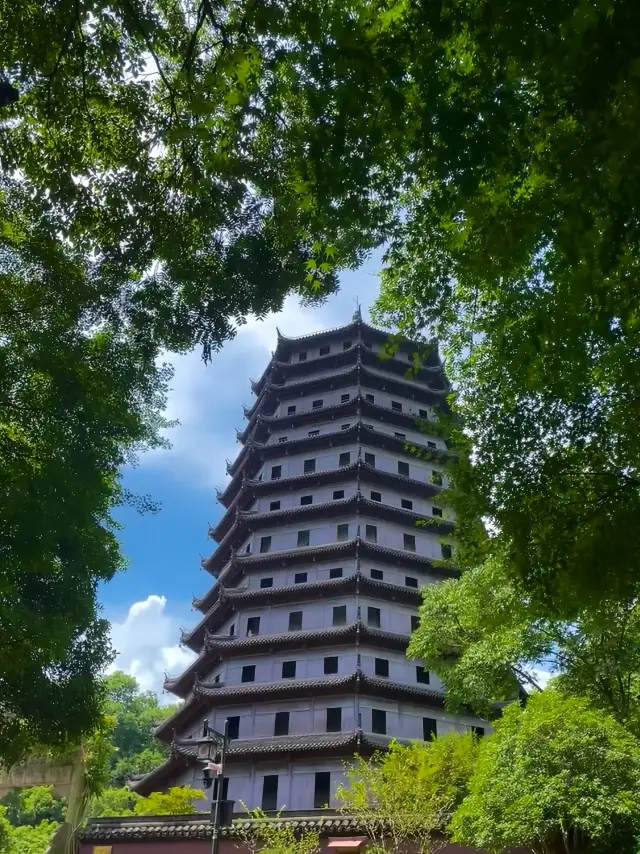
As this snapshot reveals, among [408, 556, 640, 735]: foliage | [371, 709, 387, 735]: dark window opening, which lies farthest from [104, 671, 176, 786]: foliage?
[408, 556, 640, 735]: foliage

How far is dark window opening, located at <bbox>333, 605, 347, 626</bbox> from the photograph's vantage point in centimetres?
2767

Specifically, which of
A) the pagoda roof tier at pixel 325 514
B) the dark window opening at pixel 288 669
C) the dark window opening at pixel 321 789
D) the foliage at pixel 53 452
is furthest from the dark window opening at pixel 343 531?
the foliage at pixel 53 452

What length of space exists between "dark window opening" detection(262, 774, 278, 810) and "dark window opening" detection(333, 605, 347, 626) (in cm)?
586

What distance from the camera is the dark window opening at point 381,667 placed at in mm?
26580

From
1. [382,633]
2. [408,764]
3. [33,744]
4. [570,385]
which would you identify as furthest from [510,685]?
[570,385]

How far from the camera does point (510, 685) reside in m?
18.8

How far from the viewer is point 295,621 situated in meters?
28.6

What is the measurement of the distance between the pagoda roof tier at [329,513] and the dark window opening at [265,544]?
54 centimetres

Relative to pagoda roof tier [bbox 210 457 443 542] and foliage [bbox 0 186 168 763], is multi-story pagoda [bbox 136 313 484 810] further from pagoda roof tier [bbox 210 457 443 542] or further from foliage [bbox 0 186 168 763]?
foliage [bbox 0 186 168 763]

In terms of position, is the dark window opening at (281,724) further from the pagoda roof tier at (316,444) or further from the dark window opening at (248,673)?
the pagoda roof tier at (316,444)

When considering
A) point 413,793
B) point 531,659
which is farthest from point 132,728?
point 531,659

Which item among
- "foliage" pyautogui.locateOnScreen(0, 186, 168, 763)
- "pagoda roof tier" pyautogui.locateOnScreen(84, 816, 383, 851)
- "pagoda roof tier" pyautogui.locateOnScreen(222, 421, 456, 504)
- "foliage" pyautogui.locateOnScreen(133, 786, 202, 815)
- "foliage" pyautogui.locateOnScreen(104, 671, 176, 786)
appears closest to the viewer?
"foliage" pyautogui.locateOnScreen(0, 186, 168, 763)

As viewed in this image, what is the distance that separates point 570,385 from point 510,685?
603 inches

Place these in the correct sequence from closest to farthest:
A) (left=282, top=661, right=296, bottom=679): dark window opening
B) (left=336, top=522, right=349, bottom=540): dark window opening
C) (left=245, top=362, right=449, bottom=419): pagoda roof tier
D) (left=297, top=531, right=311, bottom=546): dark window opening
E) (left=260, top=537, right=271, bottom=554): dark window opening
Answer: (left=282, top=661, right=296, bottom=679): dark window opening, (left=336, top=522, right=349, bottom=540): dark window opening, (left=297, top=531, right=311, bottom=546): dark window opening, (left=260, top=537, right=271, bottom=554): dark window opening, (left=245, top=362, right=449, bottom=419): pagoda roof tier
